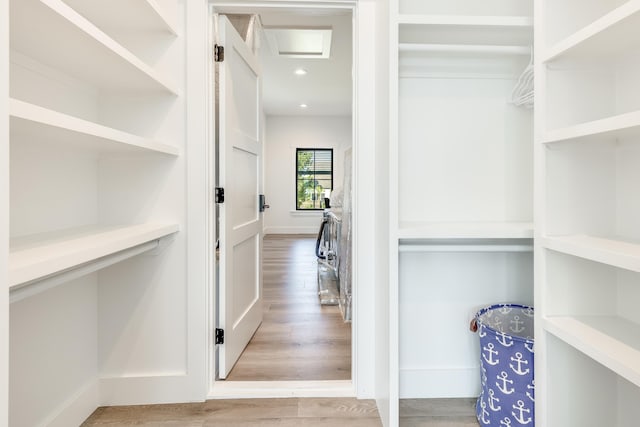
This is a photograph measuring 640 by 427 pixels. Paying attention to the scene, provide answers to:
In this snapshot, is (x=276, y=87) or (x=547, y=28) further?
(x=276, y=87)

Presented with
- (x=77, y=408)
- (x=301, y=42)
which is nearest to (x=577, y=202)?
(x=77, y=408)

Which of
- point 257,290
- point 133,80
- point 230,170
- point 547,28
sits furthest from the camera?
point 257,290

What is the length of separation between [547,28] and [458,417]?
5.11 ft

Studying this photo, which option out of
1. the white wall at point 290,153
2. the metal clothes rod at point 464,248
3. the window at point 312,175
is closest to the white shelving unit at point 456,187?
the metal clothes rod at point 464,248

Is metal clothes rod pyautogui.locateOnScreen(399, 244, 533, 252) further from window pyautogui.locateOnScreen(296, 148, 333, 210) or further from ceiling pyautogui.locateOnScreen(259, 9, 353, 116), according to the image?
window pyautogui.locateOnScreen(296, 148, 333, 210)

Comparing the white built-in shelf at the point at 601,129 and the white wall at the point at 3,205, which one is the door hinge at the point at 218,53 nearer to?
the white wall at the point at 3,205

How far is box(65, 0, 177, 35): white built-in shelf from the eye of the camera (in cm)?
130

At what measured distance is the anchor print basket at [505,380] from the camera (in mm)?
1327

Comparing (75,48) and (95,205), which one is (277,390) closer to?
(95,205)

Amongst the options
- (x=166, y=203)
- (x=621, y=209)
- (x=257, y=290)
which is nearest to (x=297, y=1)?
(x=166, y=203)

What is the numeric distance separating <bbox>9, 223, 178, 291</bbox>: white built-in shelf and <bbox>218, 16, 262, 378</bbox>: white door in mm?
457

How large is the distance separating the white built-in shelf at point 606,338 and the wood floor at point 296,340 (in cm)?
111

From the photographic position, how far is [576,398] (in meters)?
1.17

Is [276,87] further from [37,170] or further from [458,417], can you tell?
[458,417]
